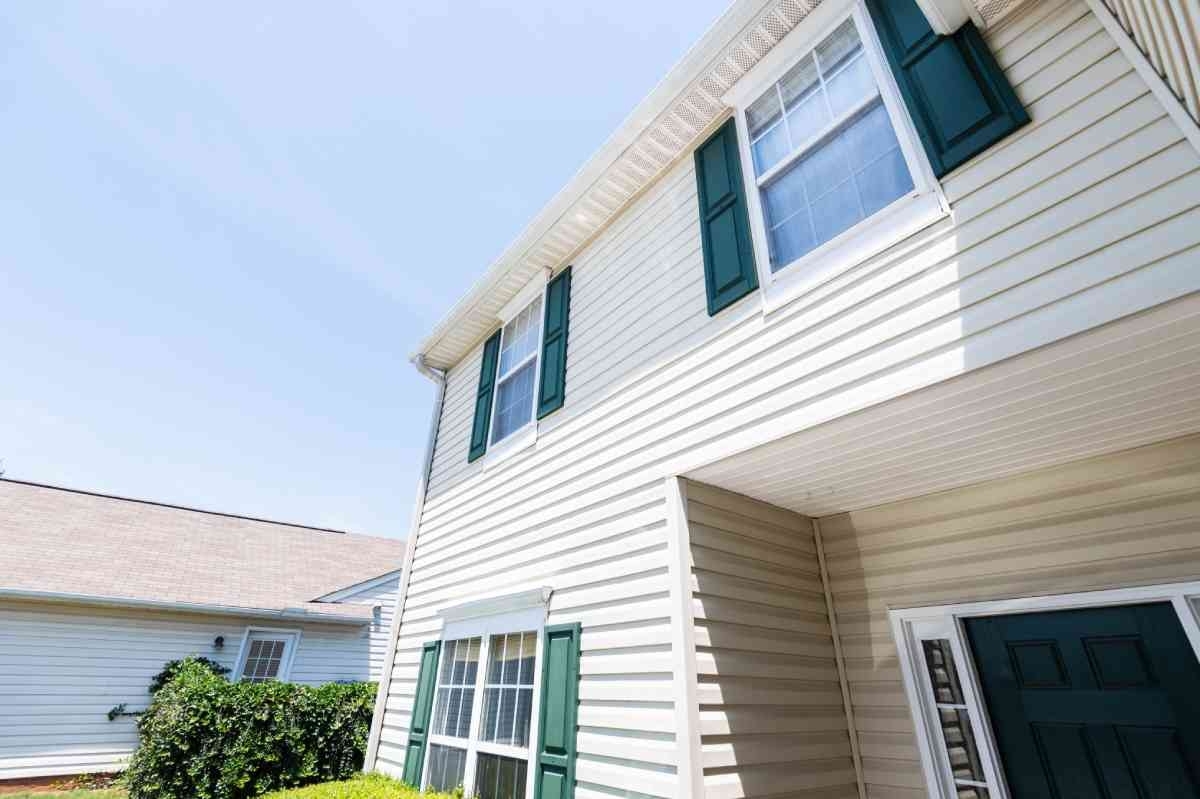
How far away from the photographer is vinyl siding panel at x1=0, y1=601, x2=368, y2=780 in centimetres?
901

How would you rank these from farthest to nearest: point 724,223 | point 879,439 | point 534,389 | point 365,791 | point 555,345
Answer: point 534,389 → point 555,345 → point 365,791 → point 724,223 → point 879,439

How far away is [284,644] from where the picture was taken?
38.7 feet

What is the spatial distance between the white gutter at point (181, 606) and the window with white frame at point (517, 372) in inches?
364

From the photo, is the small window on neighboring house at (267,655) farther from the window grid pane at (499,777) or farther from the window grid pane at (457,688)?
the window grid pane at (499,777)

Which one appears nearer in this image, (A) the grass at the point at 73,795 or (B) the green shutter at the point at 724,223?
(B) the green shutter at the point at 724,223

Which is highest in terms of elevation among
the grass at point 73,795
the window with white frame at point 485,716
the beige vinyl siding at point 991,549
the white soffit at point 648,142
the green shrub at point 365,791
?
the white soffit at point 648,142

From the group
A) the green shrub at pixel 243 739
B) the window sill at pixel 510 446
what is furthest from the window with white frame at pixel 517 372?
the green shrub at pixel 243 739

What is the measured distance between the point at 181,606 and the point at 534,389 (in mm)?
10473

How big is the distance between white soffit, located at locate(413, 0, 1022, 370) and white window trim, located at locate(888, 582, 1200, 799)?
306cm

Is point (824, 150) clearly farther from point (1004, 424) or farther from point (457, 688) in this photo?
point (457, 688)

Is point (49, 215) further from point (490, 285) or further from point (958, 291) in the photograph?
point (958, 291)

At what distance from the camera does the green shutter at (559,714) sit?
3430mm

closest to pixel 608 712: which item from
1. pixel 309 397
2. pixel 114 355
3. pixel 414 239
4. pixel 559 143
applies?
pixel 559 143

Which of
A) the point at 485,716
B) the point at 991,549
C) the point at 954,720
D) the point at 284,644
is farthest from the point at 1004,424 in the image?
the point at 284,644
